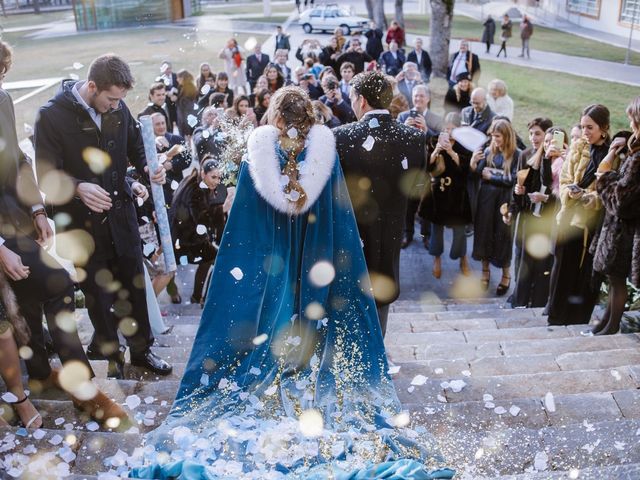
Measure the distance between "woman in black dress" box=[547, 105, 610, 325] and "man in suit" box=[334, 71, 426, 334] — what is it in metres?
1.53

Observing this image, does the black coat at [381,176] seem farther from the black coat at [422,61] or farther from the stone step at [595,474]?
the black coat at [422,61]

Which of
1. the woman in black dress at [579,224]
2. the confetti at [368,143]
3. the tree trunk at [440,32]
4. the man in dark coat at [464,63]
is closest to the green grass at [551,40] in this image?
the tree trunk at [440,32]

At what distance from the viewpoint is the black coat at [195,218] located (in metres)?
5.93

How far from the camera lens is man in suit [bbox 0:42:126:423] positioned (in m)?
3.48

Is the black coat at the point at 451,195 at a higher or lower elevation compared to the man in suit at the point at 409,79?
lower

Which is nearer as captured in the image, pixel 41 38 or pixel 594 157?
pixel 594 157

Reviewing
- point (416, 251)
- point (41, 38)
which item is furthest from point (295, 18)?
point (416, 251)

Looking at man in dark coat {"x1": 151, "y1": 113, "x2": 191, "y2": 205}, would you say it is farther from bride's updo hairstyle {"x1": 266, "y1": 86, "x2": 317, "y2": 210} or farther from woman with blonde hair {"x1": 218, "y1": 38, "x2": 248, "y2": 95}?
woman with blonde hair {"x1": 218, "y1": 38, "x2": 248, "y2": 95}

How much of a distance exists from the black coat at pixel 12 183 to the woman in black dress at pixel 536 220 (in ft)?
13.9

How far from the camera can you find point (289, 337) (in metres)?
3.98

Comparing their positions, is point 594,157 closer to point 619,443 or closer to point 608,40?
point 619,443

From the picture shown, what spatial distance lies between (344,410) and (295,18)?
36.3 metres

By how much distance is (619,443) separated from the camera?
9.85ft

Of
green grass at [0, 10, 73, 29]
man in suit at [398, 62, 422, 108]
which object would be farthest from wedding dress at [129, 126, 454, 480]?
green grass at [0, 10, 73, 29]
